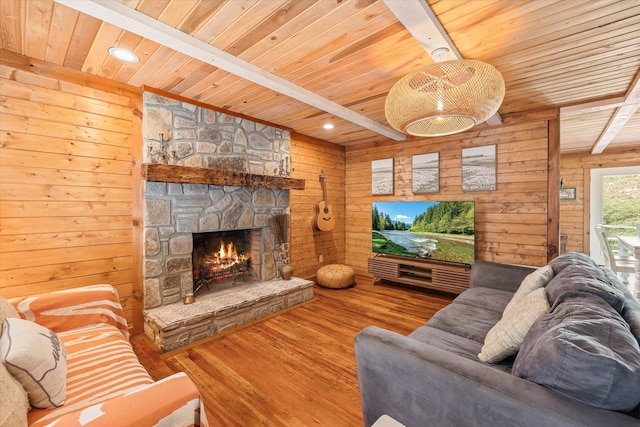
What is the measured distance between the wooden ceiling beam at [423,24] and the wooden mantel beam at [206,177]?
82.9 inches

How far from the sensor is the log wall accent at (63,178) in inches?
79.1

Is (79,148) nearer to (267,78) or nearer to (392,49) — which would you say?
(267,78)

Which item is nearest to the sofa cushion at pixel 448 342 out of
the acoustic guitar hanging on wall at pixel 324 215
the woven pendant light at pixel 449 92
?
the woven pendant light at pixel 449 92

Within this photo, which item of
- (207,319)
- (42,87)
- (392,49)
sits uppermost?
(392,49)

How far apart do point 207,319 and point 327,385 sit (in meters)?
1.29

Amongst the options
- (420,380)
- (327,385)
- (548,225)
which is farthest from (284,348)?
(548,225)

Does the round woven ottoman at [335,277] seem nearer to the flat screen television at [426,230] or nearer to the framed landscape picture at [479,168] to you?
the flat screen television at [426,230]

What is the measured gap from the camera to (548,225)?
3.10 metres

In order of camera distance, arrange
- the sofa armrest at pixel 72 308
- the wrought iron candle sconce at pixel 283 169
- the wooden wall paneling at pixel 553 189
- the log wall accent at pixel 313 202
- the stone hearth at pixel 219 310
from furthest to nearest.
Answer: the log wall accent at pixel 313 202
the wrought iron candle sconce at pixel 283 169
the wooden wall paneling at pixel 553 189
the stone hearth at pixel 219 310
the sofa armrest at pixel 72 308

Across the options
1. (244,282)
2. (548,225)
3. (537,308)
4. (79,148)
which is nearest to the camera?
(537,308)

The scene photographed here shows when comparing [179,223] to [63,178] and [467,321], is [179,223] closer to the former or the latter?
[63,178]

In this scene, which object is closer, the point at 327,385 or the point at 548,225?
the point at 327,385

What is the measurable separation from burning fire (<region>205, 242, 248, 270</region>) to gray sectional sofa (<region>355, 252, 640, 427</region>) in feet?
8.28

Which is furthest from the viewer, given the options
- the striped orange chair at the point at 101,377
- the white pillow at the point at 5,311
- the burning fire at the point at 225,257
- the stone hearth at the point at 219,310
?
the burning fire at the point at 225,257
